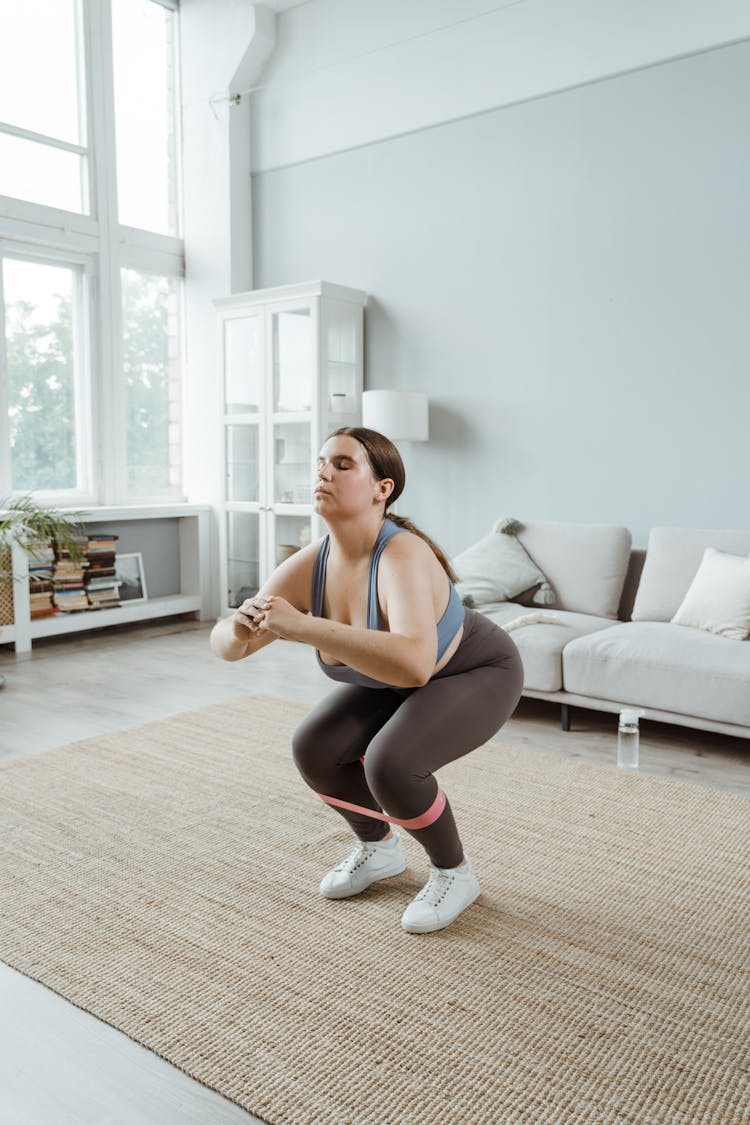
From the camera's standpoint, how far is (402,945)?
192 centimetres

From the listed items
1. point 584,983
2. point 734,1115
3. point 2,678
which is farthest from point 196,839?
point 2,678

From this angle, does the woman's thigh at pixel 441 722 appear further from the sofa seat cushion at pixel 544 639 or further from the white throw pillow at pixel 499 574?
the white throw pillow at pixel 499 574

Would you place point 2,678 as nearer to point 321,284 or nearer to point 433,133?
point 321,284

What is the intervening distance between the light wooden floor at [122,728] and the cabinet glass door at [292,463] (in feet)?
2.92

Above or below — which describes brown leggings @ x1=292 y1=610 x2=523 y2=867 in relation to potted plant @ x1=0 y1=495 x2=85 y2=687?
below

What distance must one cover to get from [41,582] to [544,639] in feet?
9.57

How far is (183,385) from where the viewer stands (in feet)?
20.1

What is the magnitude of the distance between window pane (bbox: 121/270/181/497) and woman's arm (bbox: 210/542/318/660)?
161 inches

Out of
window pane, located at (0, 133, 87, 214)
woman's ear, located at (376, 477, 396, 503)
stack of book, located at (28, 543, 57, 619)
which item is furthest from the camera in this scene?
window pane, located at (0, 133, 87, 214)

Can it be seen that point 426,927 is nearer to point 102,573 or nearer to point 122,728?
point 122,728

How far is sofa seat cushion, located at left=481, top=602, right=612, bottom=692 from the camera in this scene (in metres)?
3.49

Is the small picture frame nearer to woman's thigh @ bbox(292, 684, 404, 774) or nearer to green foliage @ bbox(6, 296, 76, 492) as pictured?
green foliage @ bbox(6, 296, 76, 492)

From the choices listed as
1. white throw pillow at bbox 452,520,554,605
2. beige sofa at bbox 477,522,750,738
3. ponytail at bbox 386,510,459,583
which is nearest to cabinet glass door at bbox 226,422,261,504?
white throw pillow at bbox 452,520,554,605

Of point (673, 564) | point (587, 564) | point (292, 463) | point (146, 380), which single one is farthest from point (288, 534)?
point (673, 564)
